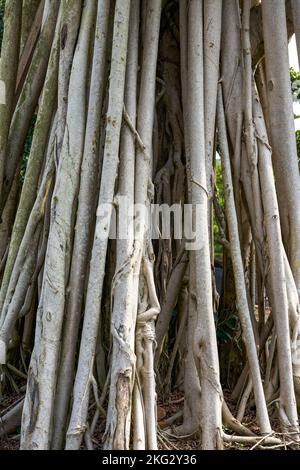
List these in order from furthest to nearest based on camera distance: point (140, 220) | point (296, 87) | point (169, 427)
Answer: point (296, 87)
point (169, 427)
point (140, 220)

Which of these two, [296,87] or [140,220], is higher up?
[296,87]

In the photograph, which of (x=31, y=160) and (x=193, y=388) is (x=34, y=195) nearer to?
(x=31, y=160)

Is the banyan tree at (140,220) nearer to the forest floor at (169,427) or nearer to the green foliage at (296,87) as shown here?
the forest floor at (169,427)

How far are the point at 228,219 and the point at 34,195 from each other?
1.02 metres

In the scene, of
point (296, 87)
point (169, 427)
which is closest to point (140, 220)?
point (169, 427)

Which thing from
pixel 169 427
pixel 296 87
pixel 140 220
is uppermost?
pixel 296 87

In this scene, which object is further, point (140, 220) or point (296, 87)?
point (296, 87)

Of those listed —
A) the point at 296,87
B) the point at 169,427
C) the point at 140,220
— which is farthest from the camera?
the point at 296,87

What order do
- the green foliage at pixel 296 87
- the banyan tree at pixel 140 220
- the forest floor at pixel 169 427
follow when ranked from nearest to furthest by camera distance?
the banyan tree at pixel 140 220, the forest floor at pixel 169 427, the green foliage at pixel 296 87

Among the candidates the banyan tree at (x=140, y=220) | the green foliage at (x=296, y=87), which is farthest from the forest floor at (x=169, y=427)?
the green foliage at (x=296, y=87)

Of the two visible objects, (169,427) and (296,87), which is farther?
(296,87)

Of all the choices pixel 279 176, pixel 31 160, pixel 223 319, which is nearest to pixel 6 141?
pixel 31 160

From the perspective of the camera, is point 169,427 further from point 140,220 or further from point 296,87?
point 296,87

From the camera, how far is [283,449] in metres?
2.54
